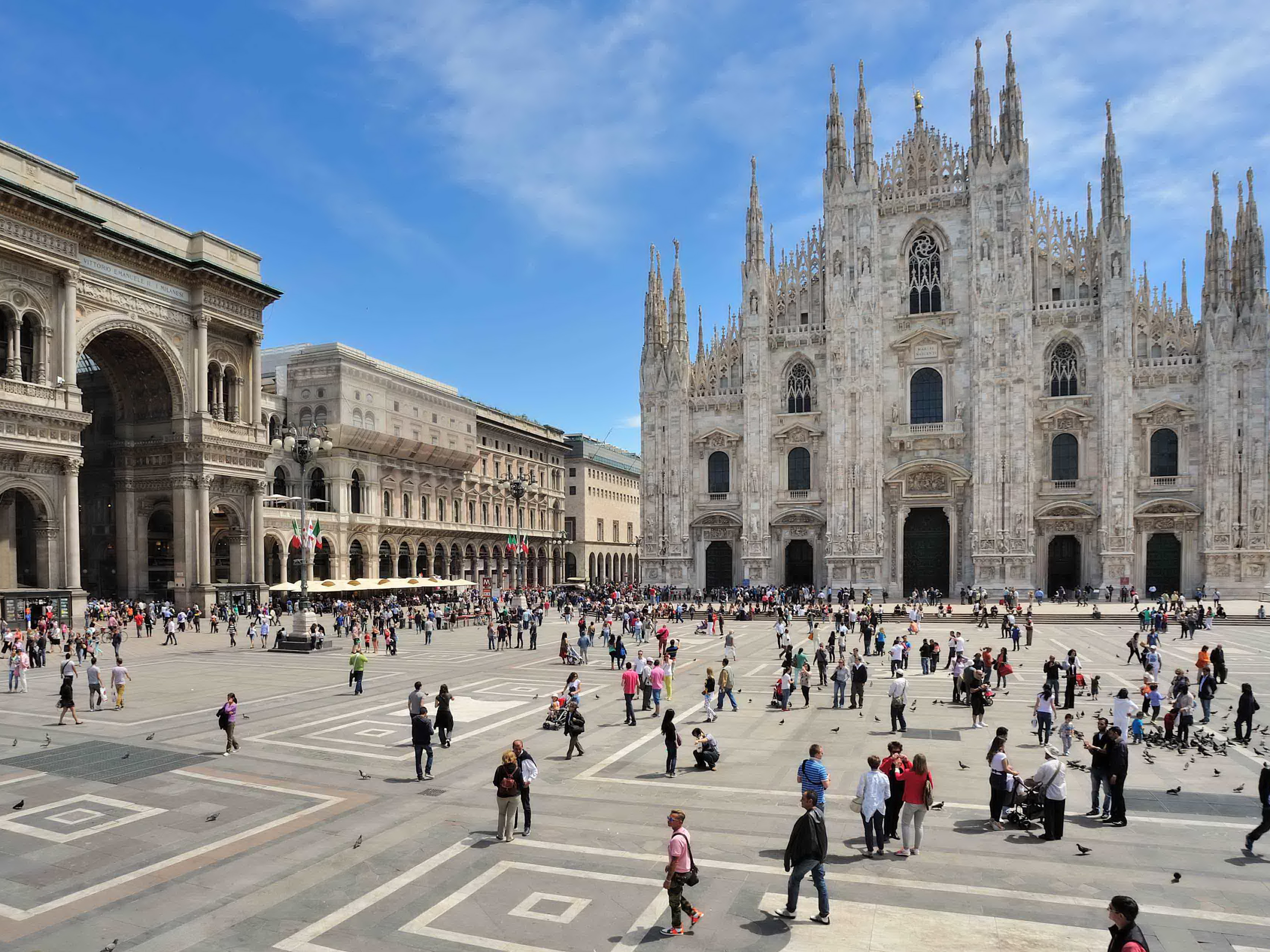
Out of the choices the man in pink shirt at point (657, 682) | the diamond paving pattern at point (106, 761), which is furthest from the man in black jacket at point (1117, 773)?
the diamond paving pattern at point (106, 761)

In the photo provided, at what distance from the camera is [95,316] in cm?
4141

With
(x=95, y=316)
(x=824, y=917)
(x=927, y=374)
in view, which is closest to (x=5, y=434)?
(x=95, y=316)

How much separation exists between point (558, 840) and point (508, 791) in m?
0.96

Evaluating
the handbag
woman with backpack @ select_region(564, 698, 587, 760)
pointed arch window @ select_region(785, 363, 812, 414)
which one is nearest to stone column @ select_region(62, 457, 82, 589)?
woman with backpack @ select_region(564, 698, 587, 760)

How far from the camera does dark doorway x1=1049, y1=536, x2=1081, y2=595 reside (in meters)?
49.9

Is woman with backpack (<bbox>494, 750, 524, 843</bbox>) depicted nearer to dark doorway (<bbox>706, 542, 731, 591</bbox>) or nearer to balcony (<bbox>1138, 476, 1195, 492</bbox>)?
dark doorway (<bbox>706, 542, 731, 591</bbox>)

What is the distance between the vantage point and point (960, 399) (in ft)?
170

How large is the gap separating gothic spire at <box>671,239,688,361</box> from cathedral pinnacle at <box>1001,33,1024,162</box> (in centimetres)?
2121

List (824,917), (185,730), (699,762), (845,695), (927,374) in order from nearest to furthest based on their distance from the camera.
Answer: (824,917)
(699,762)
(185,730)
(845,695)
(927,374)

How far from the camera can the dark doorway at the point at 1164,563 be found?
48125mm

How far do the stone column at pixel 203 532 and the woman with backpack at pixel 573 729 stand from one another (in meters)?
37.6

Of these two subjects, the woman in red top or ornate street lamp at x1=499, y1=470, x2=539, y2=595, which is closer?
the woman in red top

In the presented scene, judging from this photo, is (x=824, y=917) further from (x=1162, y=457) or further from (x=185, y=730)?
(x=1162, y=457)

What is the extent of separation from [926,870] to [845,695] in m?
11.4
